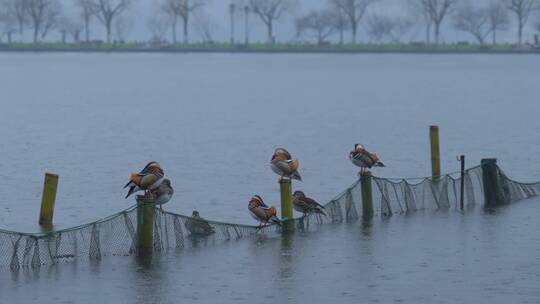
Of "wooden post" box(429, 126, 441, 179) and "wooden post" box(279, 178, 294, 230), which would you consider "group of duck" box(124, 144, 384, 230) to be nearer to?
"wooden post" box(279, 178, 294, 230)

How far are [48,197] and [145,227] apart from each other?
3.38 m

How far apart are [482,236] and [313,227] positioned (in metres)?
2.77

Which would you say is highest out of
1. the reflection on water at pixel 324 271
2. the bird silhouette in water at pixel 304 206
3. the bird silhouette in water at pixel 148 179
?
the bird silhouette in water at pixel 148 179

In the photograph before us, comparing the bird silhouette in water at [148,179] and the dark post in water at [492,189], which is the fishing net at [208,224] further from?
the bird silhouette in water at [148,179]

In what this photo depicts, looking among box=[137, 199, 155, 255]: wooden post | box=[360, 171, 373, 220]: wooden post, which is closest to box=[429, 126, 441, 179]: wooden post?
box=[360, 171, 373, 220]: wooden post

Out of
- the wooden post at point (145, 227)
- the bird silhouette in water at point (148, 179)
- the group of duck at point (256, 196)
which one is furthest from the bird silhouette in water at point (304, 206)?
the wooden post at point (145, 227)

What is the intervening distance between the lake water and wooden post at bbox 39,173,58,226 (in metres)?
1.42

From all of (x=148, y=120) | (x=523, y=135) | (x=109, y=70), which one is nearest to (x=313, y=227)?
(x=523, y=135)

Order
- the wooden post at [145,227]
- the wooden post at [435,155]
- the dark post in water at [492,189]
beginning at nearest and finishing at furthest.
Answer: the wooden post at [145,227] → the dark post in water at [492,189] → the wooden post at [435,155]

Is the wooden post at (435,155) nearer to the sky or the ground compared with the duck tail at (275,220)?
nearer to the sky

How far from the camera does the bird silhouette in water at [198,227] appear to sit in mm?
22547

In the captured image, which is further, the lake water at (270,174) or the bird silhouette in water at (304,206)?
the bird silhouette in water at (304,206)

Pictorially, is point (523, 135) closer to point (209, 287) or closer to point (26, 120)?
point (26, 120)

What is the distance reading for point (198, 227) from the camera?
2278cm
